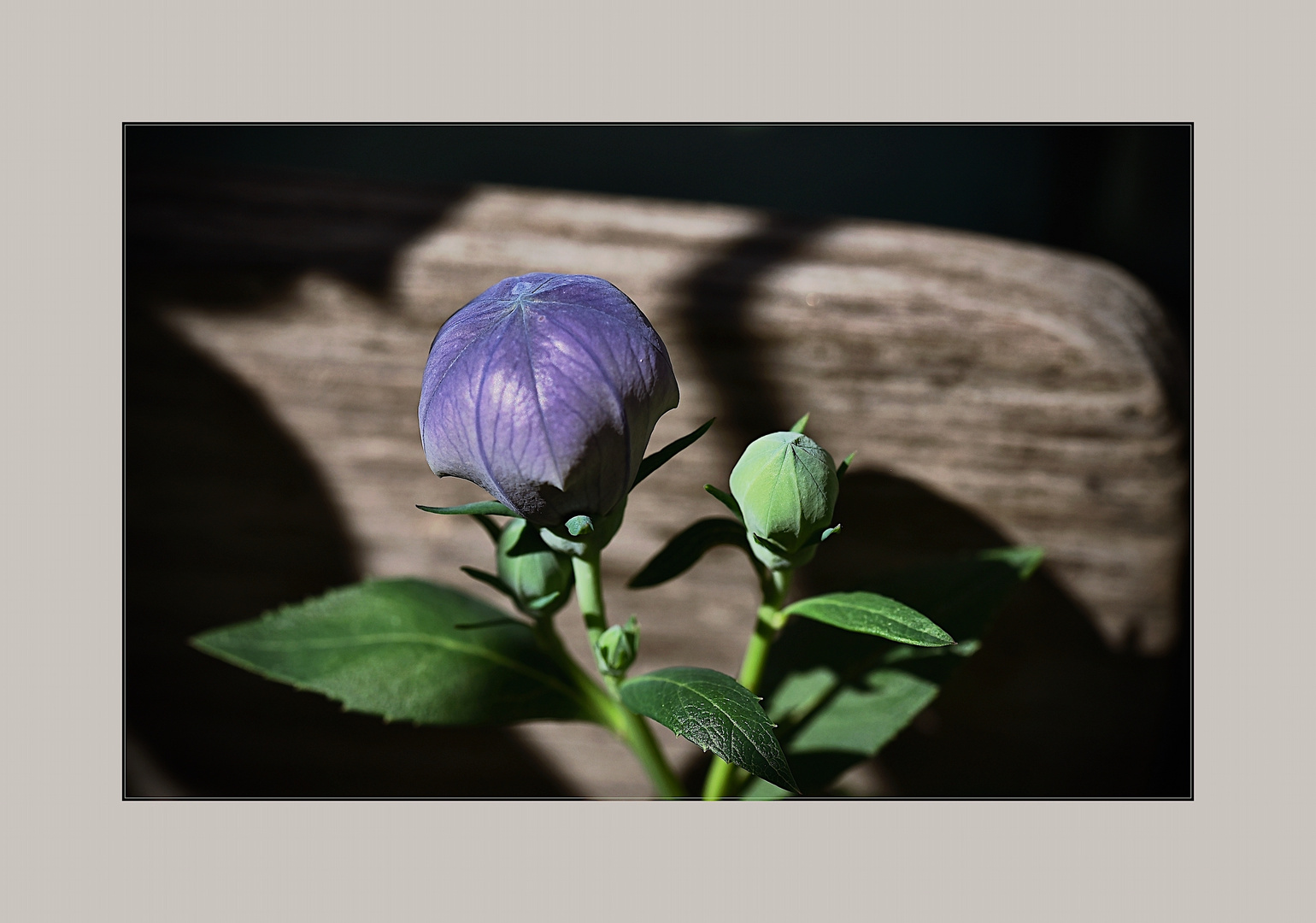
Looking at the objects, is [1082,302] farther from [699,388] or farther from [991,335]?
[699,388]

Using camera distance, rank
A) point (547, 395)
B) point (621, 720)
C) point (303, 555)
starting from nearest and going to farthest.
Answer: point (547, 395) < point (621, 720) < point (303, 555)

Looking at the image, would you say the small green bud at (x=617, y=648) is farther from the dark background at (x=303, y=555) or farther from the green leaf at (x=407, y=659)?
the dark background at (x=303, y=555)

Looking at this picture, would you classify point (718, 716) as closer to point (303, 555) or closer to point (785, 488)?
point (785, 488)

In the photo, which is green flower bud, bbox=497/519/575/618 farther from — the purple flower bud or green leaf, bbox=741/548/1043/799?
green leaf, bbox=741/548/1043/799

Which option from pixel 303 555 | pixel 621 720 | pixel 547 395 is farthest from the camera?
pixel 303 555

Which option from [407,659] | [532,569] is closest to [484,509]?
[532,569]

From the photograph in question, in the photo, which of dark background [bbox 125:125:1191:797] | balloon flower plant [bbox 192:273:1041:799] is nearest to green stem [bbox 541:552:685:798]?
balloon flower plant [bbox 192:273:1041:799]
